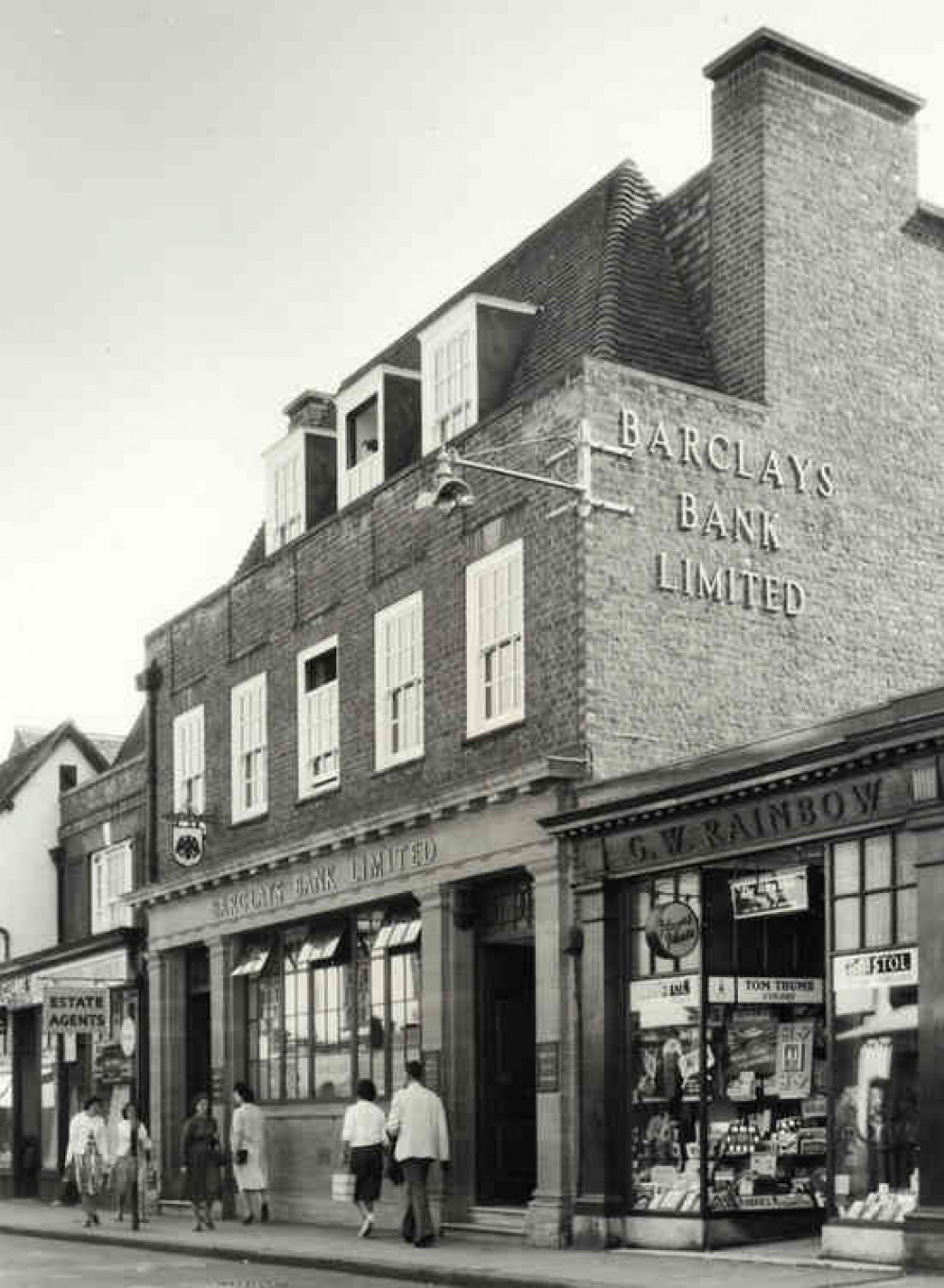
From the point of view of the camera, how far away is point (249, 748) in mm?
28031

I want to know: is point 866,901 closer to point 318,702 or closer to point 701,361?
point 701,361

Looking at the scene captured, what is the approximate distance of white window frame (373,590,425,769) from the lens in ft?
76.9

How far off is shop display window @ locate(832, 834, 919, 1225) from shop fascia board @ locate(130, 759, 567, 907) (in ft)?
13.8

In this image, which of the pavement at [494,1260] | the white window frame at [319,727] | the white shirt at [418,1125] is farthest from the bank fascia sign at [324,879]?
the pavement at [494,1260]

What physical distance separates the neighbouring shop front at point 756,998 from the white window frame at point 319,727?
20.4 feet

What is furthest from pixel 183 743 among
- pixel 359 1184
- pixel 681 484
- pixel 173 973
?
pixel 681 484

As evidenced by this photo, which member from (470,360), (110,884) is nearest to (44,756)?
(110,884)

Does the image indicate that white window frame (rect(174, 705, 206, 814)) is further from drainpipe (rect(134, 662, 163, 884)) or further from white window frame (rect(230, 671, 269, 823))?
white window frame (rect(230, 671, 269, 823))

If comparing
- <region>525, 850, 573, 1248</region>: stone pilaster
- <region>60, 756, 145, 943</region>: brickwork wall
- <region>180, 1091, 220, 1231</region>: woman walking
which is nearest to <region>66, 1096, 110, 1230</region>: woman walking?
<region>180, 1091, 220, 1231</region>: woman walking

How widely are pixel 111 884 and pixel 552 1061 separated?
1814cm

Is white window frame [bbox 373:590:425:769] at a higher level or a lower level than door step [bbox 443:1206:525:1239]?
higher

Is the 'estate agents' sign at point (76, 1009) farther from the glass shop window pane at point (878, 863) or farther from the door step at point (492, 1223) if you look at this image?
the glass shop window pane at point (878, 863)

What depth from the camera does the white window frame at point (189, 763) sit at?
29.6 metres

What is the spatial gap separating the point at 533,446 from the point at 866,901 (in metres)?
6.73
